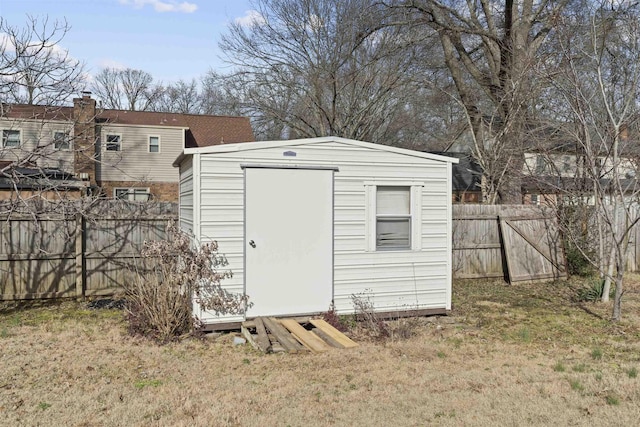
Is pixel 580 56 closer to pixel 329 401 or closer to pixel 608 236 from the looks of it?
pixel 608 236

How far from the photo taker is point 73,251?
891cm

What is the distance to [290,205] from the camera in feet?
23.6

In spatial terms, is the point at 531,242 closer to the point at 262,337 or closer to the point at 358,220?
the point at 358,220

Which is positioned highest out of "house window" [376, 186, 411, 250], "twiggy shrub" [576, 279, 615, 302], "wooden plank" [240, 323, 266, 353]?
"house window" [376, 186, 411, 250]

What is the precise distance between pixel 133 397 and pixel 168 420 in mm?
670

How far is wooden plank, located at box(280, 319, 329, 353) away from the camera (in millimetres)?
5877

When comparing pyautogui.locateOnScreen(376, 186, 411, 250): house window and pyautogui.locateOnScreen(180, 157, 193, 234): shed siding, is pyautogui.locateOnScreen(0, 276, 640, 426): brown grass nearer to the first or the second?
pyautogui.locateOnScreen(376, 186, 411, 250): house window

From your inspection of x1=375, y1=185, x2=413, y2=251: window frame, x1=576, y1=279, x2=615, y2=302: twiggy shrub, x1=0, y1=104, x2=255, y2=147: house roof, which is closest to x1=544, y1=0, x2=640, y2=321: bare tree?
x1=576, y1=279, x2=615, y2=302: twiggy shrub

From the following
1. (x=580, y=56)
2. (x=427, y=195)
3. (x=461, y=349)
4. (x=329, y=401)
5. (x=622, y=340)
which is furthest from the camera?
(x=580, y=56)

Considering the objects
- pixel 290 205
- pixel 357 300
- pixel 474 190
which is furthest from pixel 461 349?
pixel 474 190

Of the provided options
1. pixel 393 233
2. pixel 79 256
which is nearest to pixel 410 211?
pixel 393 233

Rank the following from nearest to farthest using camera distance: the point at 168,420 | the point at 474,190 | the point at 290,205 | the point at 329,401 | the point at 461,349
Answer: the point at 168,420 → the point at 329,401 → the point at 461,349 → the point at 290,205 → the point at 474,190

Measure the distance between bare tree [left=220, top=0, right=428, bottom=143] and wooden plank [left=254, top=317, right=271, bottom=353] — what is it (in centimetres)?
1224

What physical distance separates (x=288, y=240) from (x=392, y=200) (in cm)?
176
